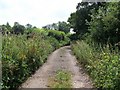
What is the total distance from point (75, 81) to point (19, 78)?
87.7 inches

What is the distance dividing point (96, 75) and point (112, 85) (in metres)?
2.07

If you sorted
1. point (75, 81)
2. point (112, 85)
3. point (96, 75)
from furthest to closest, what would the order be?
point (75, 81) → point (96, 75) → point (112, 85)

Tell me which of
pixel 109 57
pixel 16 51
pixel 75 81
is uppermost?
pixel 16 51

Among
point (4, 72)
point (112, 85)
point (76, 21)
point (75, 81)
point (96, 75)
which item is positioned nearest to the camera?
point (112, 85)

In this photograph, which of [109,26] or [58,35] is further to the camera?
[58,35]

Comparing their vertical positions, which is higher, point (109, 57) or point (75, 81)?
point (109, 57)

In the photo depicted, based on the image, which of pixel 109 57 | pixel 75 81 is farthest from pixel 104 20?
pixel 109 57

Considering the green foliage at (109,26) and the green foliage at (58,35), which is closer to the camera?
the green foliage at (109,26)

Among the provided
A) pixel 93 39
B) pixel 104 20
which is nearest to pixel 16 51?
pixel 104 20

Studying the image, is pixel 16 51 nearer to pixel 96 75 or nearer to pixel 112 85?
pixel 96 75

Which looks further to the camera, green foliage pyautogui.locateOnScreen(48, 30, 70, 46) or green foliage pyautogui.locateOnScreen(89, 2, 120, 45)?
green foliage pyautogui.locateOnScreen(48, 30, 70, 46)

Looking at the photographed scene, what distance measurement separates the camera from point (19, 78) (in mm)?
9977

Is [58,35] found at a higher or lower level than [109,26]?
lower

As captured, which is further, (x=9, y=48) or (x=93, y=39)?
(x=93, y=39)
